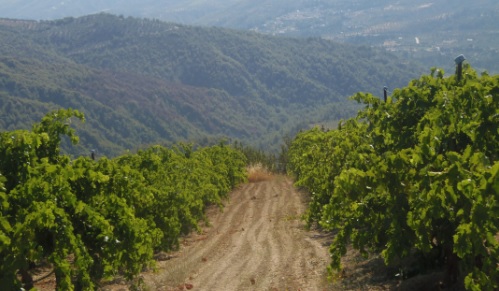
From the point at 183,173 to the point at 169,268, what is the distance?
6.81 m

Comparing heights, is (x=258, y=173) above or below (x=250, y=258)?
below

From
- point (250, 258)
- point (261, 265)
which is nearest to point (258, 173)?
point (250, 258)

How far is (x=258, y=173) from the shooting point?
4728 centimetres

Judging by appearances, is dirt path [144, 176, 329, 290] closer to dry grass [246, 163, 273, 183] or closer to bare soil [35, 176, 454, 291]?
bare soil [35, 176, 454, 291]

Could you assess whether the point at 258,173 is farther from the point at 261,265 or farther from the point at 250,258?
the point at 261,265

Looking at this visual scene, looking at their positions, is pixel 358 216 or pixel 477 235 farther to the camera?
pixel 358 216

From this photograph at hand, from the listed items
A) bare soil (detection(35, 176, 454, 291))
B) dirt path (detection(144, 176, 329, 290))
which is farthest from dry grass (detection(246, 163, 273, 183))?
bare soil (detection(35, 176, 454, 291))

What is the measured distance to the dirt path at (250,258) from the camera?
12391mm

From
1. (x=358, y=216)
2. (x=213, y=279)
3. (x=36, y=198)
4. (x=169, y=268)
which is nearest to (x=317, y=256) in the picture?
(x=213, y=279)

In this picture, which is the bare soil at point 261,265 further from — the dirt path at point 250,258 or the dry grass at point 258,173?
the dry grass at point 258,173

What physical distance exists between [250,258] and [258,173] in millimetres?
32176

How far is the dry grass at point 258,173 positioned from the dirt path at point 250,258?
19866mm

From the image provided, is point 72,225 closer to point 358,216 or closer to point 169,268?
point 358,216

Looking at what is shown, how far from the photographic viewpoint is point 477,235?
5.96 metres
